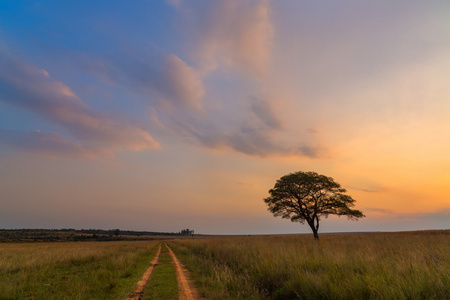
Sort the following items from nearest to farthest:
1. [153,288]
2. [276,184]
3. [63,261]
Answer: [153,288] < [63,261] < [276,184]

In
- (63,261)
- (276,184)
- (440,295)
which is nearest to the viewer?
(440,295)

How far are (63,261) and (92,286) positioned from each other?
11.9m

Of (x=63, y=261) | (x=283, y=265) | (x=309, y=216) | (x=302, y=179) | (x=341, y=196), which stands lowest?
(x=63, y=261)

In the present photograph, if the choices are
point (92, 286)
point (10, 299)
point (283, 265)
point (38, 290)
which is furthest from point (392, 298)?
point (38, 290)

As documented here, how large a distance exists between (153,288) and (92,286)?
8.89 feet

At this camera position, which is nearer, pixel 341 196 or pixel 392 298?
pixel 392 298

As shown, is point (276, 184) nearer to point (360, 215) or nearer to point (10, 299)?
point (360, 215)

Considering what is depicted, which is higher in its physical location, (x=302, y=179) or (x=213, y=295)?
(x=302, y=179)

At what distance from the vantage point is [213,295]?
753cm

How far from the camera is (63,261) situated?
18000 millimetres

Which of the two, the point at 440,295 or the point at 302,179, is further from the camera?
the point at 302,179

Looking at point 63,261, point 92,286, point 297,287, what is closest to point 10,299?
point 92,286

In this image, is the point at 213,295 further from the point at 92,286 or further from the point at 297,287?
the point at 92,286

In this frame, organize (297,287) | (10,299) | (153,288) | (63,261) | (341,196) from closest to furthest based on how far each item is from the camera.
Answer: (297,287) → (10,299) → (153,288) → (63,261) → (341,196)
